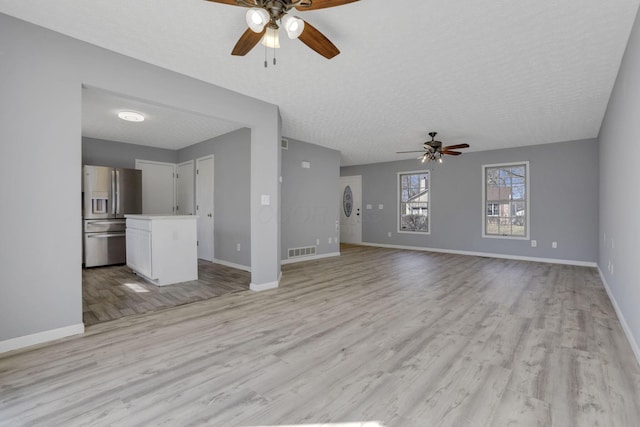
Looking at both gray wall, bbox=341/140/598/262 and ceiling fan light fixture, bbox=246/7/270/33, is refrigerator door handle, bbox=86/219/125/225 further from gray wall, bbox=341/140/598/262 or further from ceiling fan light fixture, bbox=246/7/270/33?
gray wall, bbox=341/140/598/262

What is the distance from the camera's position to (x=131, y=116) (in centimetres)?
434

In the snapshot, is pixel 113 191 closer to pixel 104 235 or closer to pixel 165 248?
pixel 104 235

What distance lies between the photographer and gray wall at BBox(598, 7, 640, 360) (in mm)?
2180

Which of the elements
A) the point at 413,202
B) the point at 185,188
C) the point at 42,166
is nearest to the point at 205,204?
the point at 185,188

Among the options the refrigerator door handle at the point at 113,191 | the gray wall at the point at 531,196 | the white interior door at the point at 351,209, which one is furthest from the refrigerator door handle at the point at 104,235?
the gray wall at the point at 531,196

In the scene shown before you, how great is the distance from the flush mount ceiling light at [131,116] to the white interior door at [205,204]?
58.4 inches

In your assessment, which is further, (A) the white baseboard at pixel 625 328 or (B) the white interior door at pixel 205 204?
(B) the white interior door at pixel 205 204

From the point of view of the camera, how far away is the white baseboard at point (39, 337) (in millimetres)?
2187

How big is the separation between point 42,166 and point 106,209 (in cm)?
355

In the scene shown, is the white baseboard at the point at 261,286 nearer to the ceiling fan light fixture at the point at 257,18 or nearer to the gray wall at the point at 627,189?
the ceiling fan light fixture at the point at 257,18

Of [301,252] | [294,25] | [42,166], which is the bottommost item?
[301,252]

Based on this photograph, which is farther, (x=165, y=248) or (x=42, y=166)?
(x=165, y=248)

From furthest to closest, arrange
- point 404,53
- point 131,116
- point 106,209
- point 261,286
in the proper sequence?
1. point 106,209
2. point 131,116
3. point 261,286
4. point 404,53

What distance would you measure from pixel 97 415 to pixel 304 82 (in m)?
3.23
